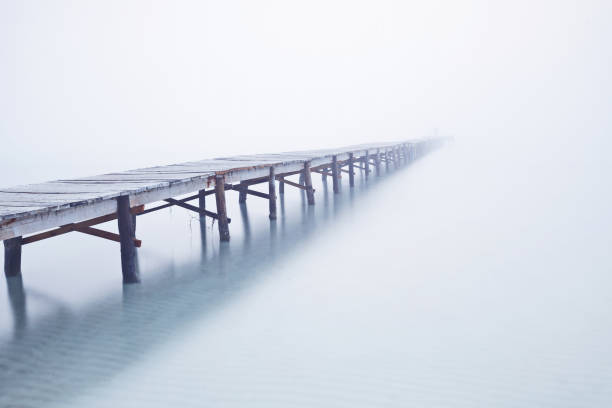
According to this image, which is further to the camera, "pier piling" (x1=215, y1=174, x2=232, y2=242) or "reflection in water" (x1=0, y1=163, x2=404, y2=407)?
"pier piling" (x1=215, y1=174, x2=232, y2=242)

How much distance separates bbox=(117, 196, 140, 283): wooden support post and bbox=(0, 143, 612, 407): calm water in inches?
7.7

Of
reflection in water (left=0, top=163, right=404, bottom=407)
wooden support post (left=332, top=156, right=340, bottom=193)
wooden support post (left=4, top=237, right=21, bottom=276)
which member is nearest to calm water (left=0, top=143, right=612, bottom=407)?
reflection in water (left=0, top=163, right=404, bottom=407)

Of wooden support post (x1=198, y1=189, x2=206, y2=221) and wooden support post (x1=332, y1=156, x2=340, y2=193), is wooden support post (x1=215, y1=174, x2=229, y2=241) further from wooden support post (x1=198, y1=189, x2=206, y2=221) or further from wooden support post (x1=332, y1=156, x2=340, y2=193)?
wooden support post (x1=332, y1=156, x2=340, y2=193)

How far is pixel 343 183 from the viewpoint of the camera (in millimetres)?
16234

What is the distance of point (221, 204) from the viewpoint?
7172mm

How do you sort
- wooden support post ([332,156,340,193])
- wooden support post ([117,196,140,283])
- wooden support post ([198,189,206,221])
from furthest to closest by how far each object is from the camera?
1. wooden support post ([332,156,340,193])
2. wooden support post ([198,189,206,221])
3. wooden support post ([117,196,140,283])

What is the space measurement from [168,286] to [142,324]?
3.59 ft

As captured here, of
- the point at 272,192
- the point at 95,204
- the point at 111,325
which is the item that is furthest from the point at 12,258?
the point at 272,192

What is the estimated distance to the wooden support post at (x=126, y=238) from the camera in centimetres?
511

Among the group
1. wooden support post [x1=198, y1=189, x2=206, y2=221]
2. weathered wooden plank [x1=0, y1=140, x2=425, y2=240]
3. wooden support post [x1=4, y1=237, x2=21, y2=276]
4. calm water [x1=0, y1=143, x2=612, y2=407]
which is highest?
weathered wooden plank [x1=0, y1=140, x2=425, y2=240]

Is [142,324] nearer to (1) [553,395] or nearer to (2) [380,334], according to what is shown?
(2) [380,334]

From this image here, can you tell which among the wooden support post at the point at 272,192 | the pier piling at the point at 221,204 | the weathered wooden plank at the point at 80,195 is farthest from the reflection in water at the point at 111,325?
the wooden support post at the point at 272,192

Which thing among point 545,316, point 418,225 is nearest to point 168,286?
point 545,316

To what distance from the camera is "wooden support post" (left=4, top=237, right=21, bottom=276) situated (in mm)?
5785
